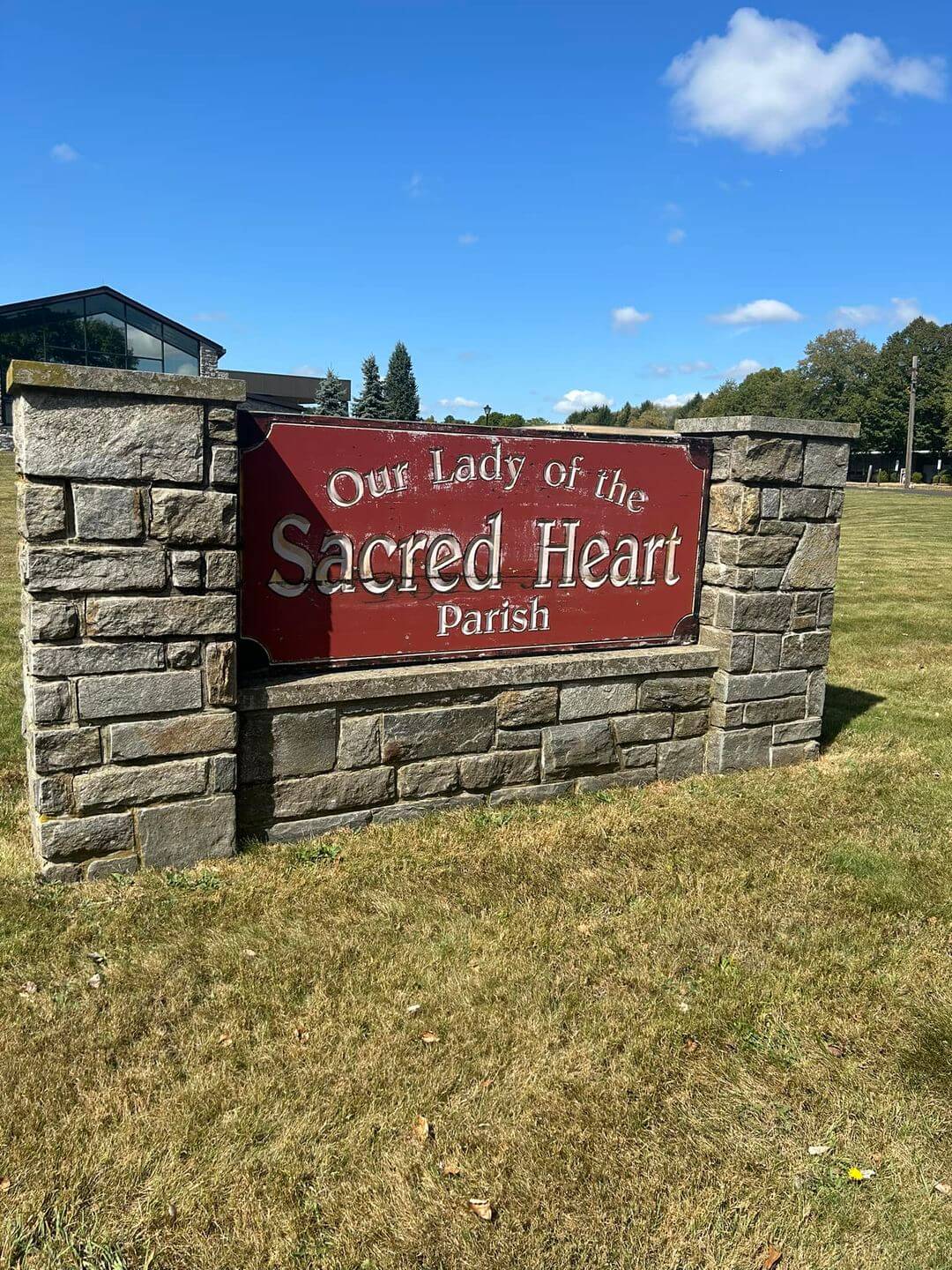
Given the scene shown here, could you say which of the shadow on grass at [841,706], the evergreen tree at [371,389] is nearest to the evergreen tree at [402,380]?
the evergreen tree at [371,389]

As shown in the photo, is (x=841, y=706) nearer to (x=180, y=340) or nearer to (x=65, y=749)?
(x=65, y=749)

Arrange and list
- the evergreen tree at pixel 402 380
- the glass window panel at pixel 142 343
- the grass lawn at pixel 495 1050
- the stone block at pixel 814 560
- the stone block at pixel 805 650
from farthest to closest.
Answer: the evergreen tree at pixel 402 380 < the glass window panel at pixel 142 343 < the stone block at pixel 805 650 < the stone block at pixel 814 560 < the grass lawn at pixel 495 1050

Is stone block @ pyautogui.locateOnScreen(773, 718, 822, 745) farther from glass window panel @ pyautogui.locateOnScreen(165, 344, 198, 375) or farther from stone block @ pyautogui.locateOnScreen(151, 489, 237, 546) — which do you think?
glass window panel @ pyautogui.locateOnScreen(165, 344, 198, 375)

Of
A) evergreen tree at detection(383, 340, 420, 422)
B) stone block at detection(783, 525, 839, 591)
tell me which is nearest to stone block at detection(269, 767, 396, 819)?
stone block at detection(783, 525, 839, 591)

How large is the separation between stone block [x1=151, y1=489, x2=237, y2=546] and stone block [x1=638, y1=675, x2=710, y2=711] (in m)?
2.73

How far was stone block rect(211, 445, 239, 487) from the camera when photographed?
3.99 metres

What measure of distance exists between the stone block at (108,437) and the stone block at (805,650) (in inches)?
154

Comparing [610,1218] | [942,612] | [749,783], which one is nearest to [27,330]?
[942,612]

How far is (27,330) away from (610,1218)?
3910 cm

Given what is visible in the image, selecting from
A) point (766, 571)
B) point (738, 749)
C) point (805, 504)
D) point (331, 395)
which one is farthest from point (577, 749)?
point (331, 395)

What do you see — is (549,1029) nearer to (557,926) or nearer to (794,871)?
(557,926)

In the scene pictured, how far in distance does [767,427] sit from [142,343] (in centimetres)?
3728

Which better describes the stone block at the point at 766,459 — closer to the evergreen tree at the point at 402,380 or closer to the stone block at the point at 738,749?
the stone block at the point at 738,749

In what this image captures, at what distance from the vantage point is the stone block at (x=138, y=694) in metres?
3.88
